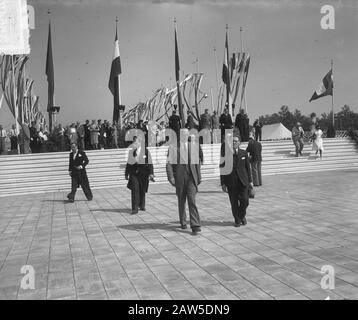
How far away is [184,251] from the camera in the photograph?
21.3ft

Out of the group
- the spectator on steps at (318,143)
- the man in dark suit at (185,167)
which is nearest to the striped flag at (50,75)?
the spectator on steps at (318,143)

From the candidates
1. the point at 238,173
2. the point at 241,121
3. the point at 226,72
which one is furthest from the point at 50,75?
the point at 238,173

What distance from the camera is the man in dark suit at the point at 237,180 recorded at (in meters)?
7.90

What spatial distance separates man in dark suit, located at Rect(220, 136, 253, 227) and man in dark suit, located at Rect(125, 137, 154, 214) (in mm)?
2777

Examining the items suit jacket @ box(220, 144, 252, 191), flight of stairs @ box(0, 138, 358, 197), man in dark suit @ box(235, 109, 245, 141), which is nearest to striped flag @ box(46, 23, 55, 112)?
flight of stairs @ box(0, 138, 358, 197)

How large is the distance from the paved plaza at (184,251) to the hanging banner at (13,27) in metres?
3.19

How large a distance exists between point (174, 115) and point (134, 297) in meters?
16.6

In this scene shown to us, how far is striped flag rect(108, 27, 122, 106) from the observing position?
22.8 meters

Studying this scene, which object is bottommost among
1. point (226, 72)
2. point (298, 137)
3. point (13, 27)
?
point (298, 137)

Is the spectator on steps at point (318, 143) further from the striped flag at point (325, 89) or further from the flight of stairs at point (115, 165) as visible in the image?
the striped flag at point (325, 89)

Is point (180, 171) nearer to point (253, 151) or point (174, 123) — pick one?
point (253, 151)

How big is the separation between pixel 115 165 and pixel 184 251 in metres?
12.5

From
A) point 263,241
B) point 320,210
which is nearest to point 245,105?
point 320,210

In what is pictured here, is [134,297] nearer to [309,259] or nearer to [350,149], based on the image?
[309,259]
